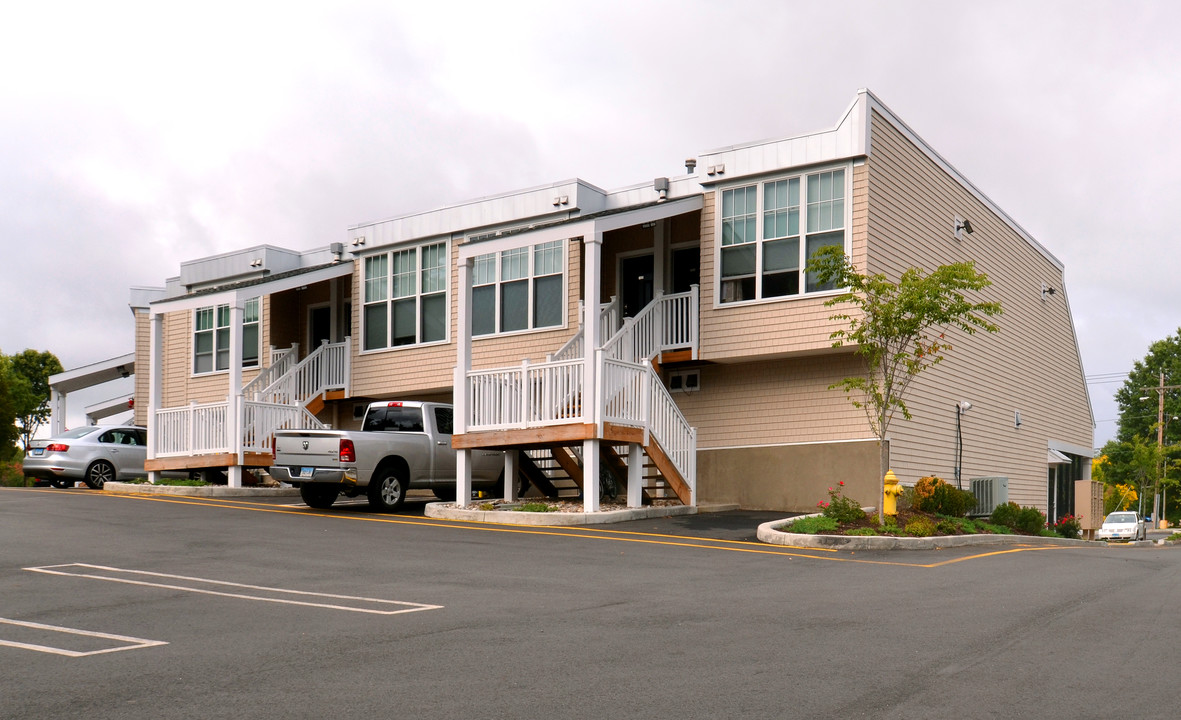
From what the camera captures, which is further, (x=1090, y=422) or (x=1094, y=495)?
(x=1090, y=422)

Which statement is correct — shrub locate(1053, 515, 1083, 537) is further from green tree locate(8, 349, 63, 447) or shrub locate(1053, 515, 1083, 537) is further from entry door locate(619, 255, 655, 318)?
green tree locate(8, 349, 63, 447)

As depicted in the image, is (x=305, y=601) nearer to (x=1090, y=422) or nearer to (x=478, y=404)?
(x=478, y=404)

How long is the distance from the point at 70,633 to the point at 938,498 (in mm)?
14329

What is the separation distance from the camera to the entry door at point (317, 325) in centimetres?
2867

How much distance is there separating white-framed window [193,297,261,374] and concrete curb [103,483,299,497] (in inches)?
222

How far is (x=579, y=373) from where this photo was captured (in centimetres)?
1817

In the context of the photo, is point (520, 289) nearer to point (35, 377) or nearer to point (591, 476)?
point (591, 476)

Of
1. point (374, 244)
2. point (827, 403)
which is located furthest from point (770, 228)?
point (374, 244)

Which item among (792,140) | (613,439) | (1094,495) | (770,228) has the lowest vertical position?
(1094,495)

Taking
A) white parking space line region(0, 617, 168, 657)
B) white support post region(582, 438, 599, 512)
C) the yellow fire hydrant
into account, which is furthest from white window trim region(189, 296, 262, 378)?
white parking space line region(0, 617, 168, 657)

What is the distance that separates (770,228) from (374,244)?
10.3 m

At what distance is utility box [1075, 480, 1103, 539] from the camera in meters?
30.7

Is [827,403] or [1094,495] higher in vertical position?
[827,403]

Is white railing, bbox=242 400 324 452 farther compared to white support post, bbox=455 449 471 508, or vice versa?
white railing, bbox=242 400 324 452
